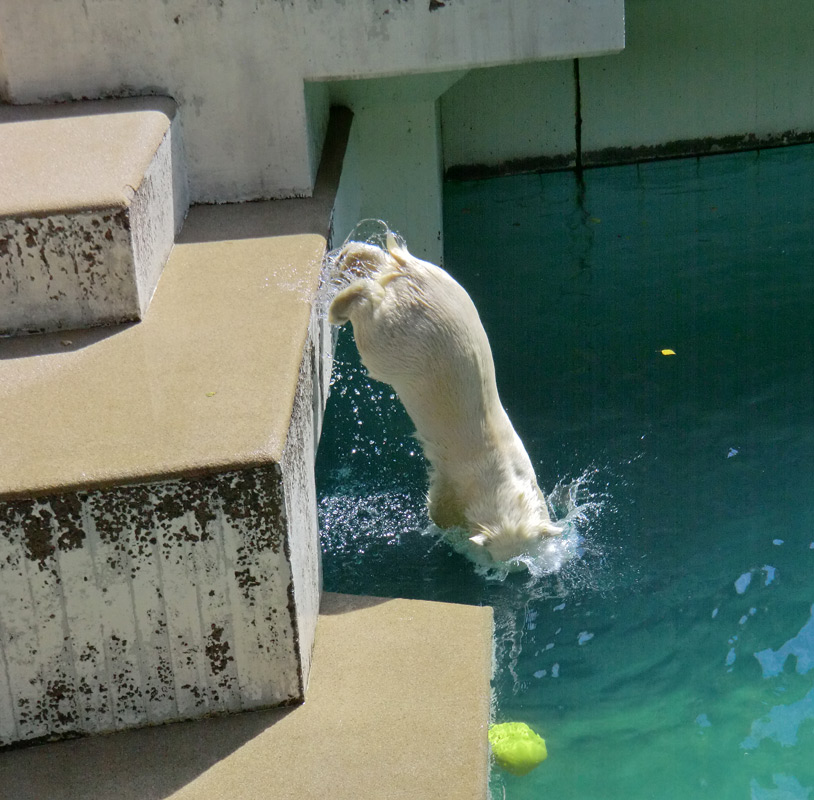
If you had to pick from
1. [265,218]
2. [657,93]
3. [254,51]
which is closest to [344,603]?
[265,218]

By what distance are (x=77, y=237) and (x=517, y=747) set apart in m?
2.02

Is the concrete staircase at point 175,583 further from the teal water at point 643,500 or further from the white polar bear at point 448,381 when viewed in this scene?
the teal water at point 643,500

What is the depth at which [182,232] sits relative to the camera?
13.1ft

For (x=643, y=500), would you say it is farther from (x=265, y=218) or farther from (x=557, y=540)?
(x=265, y=218)

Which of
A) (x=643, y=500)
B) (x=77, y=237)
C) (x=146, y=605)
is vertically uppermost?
(x=77, y=237)

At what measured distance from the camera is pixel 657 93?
8.68 meters

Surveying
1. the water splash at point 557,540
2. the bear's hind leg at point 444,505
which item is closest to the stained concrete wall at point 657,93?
the water splash at point 557,540

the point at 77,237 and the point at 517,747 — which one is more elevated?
the point at 77,237

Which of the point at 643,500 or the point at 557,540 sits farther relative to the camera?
the point at 643,500

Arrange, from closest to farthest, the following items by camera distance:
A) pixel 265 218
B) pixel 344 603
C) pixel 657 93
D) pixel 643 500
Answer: pixel 344 603
pixel 265 218
pixel 643 500
pixel 657 93

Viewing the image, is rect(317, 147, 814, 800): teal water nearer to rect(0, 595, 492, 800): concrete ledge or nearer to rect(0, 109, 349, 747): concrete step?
rect(0, 595, 492, 800): concrete ledge

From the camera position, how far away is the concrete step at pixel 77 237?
3090mm

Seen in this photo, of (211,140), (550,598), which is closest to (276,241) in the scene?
(211,140)

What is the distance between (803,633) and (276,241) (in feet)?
7.64
